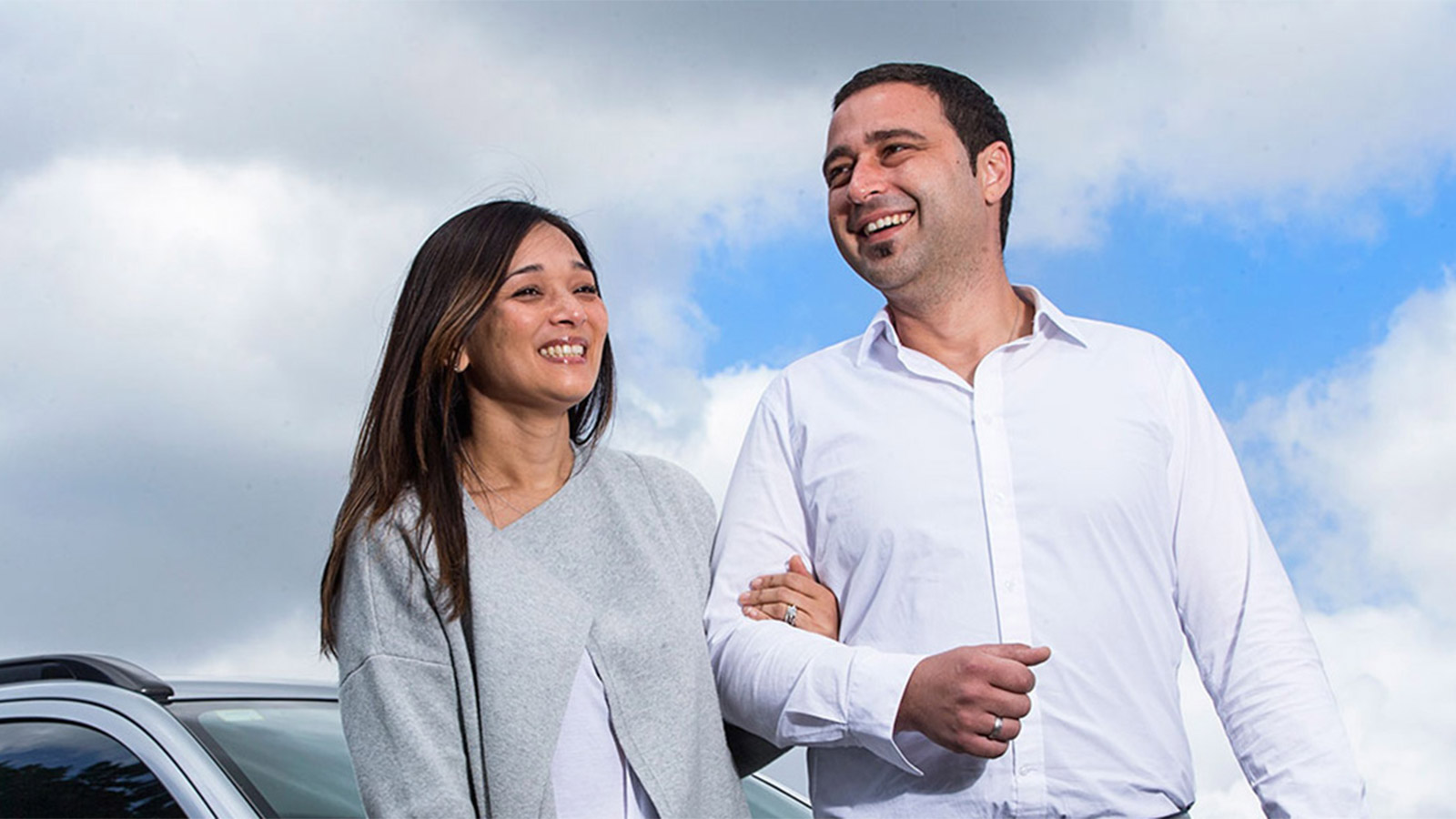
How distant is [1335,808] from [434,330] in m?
1.90

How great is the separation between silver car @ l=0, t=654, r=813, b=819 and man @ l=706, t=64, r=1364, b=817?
1.12 meters

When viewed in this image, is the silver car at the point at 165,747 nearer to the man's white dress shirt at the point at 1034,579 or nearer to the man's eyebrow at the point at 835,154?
the man's white dress shirt at the point at 1034,579

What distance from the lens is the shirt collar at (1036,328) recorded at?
114 inches

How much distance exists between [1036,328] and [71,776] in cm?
249

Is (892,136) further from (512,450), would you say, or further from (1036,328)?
(512,450)

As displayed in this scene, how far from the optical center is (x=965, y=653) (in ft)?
7.84

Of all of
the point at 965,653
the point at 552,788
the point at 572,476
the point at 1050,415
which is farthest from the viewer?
the point at 572,476

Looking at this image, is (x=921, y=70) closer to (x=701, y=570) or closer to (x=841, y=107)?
(x=841, y=107)

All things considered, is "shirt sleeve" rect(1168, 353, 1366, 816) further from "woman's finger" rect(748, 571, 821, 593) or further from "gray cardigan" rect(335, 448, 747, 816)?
"gray cardigan" rect(335, 448, 747, 816)

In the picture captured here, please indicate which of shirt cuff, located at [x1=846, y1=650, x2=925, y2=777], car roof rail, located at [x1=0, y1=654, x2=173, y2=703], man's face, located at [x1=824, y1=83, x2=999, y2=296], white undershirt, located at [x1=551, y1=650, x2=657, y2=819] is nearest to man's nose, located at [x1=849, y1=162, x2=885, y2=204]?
man's face, located at [x1=824, y1=83, x2=999, y2=296]

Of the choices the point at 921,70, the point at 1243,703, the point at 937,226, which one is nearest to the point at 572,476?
the point at 937,226

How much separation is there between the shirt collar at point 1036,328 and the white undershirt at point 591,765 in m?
0.85

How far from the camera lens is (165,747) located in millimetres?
3266

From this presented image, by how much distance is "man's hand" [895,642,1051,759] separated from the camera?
234 cm
